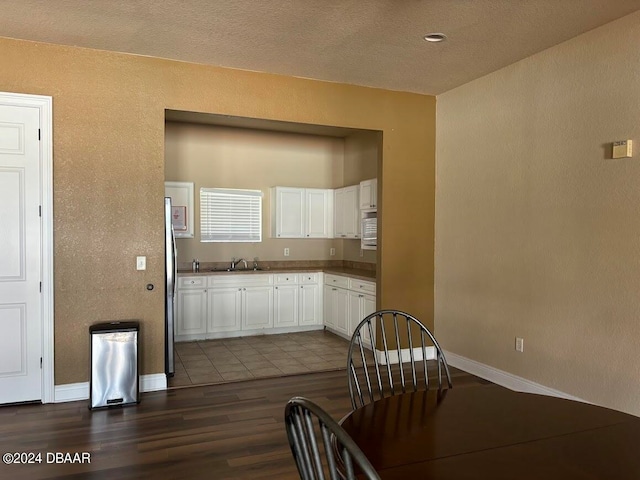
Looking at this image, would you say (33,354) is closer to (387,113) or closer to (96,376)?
(96,376)

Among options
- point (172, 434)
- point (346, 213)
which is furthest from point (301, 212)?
point (172, 434)

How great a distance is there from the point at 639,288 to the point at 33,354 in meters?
4.55

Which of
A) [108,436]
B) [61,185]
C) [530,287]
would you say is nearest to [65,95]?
[61,185]

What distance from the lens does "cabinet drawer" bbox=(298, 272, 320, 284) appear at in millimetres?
6676

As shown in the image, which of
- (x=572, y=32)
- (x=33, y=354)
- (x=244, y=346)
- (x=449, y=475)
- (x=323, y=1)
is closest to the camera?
(x=449, y=475)

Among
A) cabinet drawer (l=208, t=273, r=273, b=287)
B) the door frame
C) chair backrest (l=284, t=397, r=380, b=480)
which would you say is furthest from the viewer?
cabinet drawer (l=208, t=273, r=273, b=287)

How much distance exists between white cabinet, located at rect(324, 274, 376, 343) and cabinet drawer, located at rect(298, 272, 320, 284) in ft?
0.46

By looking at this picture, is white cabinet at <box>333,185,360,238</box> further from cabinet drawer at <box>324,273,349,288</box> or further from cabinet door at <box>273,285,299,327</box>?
cabinet door at <box>273,285,299,327</box>

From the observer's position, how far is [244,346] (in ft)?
19.3

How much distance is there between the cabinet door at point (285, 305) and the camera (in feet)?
21.5

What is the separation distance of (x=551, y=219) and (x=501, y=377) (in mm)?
1517

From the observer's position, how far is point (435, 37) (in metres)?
3.67

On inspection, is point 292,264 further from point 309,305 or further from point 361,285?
point 361,285

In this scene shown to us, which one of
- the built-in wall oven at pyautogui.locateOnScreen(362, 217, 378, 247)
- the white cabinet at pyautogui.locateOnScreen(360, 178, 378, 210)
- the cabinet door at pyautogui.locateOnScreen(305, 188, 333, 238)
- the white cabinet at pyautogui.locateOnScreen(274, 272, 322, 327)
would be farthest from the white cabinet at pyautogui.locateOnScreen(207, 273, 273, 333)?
the white cabinet at pyautogui.locateOnScreen(360, 178, 378, 210)
